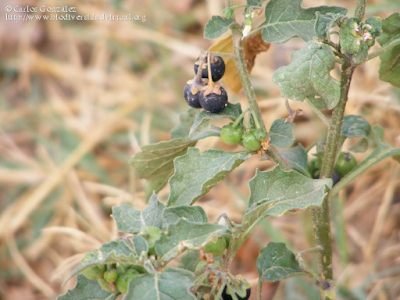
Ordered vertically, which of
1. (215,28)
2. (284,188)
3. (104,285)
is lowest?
(104,285)

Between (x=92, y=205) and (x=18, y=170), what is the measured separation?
0.59m

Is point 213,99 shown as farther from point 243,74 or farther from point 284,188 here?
point 284,188

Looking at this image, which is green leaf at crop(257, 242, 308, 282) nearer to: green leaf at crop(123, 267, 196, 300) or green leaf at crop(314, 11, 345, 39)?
green leaf at crop(123, 267, 196, 300)

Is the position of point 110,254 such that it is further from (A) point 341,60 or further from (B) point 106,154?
(B) point 106,154

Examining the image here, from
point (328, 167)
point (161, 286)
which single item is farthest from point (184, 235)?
point (328, 167)

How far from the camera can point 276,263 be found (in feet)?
4.75

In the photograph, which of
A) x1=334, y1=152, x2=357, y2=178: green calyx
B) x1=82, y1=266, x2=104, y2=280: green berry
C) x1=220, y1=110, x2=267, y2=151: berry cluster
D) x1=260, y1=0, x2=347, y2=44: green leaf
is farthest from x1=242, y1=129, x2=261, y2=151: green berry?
x1=82, y1=266, x2=104, y2=280: green berry

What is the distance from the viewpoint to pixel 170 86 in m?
3.59

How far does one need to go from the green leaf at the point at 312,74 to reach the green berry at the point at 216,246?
0.35 meters

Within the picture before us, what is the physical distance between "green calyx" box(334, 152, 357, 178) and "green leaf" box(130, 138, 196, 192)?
1.33 ft

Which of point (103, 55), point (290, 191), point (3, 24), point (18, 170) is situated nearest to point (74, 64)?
point (103, 55)

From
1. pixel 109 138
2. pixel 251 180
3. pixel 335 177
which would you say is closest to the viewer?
pixel 251 180

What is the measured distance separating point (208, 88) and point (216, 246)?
0.37 metres

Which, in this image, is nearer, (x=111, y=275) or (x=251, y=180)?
(x=111, y=275)
